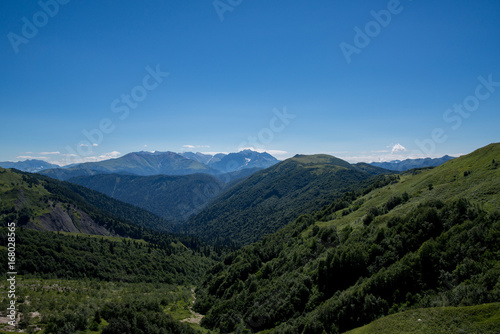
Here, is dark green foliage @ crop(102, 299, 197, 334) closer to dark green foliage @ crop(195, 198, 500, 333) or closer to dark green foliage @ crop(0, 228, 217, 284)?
dark green foliage @ crop(195, 198, 500, 333)

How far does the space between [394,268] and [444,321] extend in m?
14.6

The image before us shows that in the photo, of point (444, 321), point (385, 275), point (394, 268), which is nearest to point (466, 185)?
point (394, 268)

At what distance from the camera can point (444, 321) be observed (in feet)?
87.8

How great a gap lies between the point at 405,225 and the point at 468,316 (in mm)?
24876

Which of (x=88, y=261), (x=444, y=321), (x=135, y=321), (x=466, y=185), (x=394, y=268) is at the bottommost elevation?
(x=88, y=261)

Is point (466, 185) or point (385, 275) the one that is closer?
point (385, 275)

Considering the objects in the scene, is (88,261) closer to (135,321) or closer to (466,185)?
(135,321)

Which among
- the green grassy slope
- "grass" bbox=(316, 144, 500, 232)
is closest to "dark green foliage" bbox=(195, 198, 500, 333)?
the green grassy slope

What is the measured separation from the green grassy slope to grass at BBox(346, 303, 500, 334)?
1.07 meters

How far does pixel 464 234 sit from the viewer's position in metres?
37.4

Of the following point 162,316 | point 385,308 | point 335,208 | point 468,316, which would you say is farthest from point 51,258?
point 468,316

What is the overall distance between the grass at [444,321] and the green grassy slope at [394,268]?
3.53 ft

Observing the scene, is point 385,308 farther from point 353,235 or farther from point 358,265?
point 353,235

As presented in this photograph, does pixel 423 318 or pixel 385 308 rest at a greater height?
pixel 423 318
